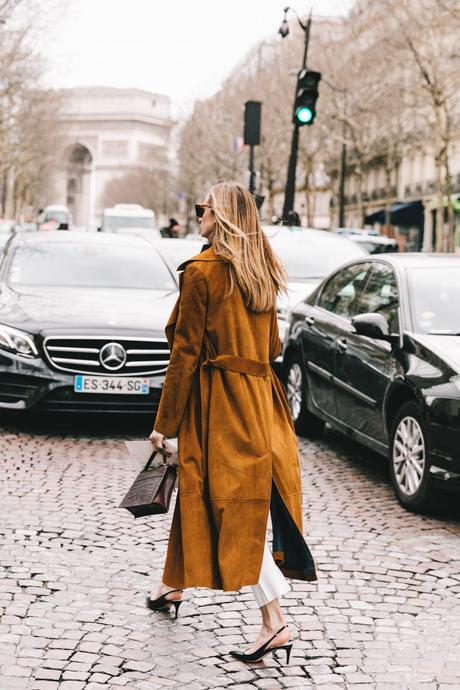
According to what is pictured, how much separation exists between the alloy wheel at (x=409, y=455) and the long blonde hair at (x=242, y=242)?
2.56 m

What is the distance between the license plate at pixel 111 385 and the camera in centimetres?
812

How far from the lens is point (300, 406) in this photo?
29.1 ft

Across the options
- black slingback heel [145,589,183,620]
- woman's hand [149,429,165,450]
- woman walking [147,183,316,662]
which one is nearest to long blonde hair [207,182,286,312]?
woman walking [147,183,316,662]

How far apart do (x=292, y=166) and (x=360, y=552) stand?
16931mm

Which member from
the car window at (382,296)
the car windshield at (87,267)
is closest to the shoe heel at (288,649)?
the car window at (382,296)

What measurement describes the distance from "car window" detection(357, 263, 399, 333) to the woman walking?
3.17 m

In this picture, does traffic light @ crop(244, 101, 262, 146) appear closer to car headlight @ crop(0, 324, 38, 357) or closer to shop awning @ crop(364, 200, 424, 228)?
car headlight @ crop(0, 324, 38, 357)

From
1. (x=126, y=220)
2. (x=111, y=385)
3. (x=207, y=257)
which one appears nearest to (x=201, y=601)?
(x=207, y=257)

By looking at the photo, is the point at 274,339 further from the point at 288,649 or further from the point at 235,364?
the point at 288,649

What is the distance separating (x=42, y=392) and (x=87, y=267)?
79.3 inches

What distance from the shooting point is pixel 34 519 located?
19.6 feet

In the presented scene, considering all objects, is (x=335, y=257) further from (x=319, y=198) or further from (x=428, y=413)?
(x=319, y=198)

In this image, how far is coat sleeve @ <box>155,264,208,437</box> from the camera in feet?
12.8

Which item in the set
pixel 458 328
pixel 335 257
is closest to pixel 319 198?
pixel 335 257
